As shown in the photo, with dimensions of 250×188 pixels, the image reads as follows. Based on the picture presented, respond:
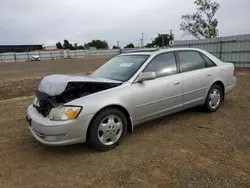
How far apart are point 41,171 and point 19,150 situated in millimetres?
847

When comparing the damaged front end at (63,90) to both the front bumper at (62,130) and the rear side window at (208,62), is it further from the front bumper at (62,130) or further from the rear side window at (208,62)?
the rear side window at (208,62)

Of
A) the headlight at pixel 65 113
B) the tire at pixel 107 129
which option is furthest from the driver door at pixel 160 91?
the headlight at pixel 65 113

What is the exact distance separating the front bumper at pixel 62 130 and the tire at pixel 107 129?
0.11 metres

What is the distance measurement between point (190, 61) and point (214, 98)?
103cm

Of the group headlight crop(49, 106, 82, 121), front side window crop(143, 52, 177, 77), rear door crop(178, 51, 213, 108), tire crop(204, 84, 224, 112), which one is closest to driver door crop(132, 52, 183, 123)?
front side window crop(143, 52, 177, 77)

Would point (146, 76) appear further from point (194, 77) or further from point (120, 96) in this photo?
point (194, 77)

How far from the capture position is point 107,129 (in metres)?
3.18

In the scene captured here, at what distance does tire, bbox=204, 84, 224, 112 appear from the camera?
181 inches

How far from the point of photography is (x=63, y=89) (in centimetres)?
306

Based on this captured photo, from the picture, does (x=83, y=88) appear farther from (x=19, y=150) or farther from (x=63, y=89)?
(x=19, y=150)

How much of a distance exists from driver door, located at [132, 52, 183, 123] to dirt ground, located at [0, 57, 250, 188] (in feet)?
1.28

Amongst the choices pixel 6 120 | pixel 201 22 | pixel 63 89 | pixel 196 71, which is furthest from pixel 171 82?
pixel 201 22

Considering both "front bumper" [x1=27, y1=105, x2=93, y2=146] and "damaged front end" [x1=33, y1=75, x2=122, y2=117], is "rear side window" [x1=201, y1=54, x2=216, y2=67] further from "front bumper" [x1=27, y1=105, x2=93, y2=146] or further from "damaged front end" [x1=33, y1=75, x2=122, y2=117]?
"front bumper" [x1=27, y1=105, x2=93, y2=146]

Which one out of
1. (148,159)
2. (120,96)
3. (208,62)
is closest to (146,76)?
(120,96)
